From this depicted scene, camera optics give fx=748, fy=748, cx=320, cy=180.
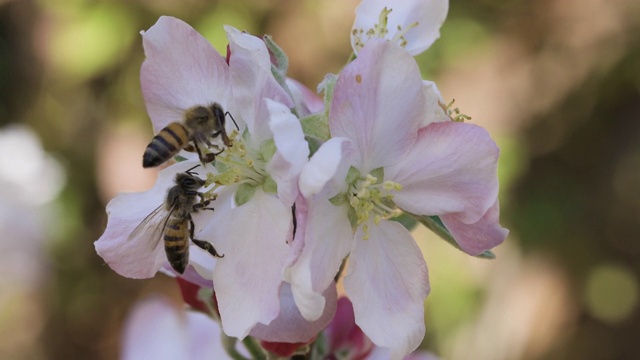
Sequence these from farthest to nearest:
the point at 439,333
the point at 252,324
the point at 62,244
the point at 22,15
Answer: the point at 22,15
the point at 62,244
the point at 439,333
the point at 252,324

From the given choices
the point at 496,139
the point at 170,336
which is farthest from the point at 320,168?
the point at 496,139

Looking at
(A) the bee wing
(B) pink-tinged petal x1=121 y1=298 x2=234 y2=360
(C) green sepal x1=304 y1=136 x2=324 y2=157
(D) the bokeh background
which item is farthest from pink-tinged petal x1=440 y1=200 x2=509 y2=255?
(D) the bokeh background

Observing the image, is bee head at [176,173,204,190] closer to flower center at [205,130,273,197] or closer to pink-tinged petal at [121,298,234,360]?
flower center at [205,130,273,197]

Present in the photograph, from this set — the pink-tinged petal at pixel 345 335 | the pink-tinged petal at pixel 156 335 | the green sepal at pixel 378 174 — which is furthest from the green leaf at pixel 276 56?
the pink-tinged petal at pixel 156 335

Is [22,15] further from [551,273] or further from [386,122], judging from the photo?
[386,122]

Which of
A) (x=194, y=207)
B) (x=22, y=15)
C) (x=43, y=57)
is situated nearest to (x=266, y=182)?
(x=194, y=207)

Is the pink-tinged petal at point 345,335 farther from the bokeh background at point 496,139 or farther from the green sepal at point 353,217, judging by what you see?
the bokeh background at point 496,139
